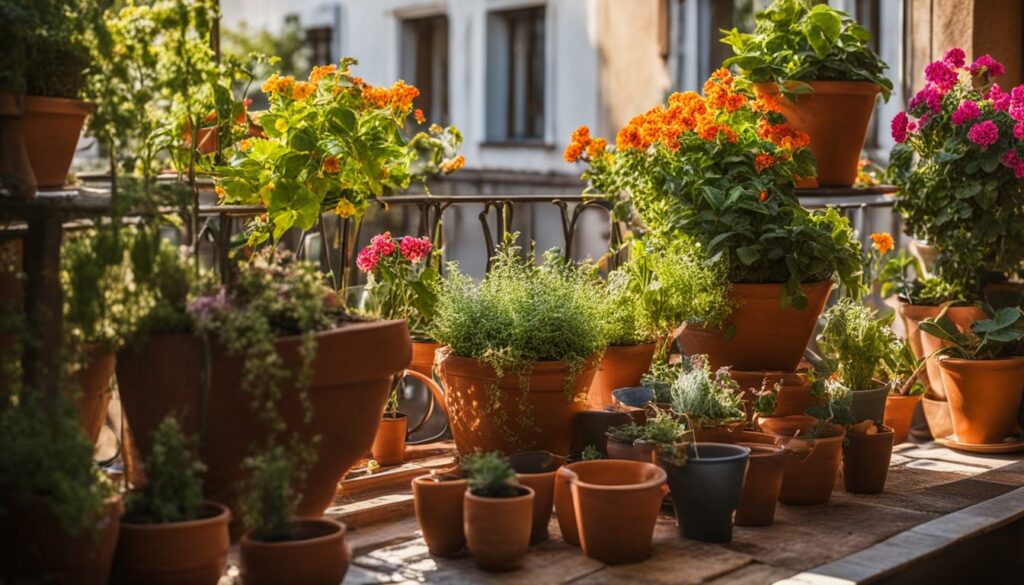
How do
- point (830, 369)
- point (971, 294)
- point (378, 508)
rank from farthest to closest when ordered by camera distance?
point (971, 294) → point (830, 369) → point (378, 508)

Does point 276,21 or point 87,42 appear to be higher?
point 276,21

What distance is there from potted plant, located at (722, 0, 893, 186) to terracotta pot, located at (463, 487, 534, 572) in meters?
2.25

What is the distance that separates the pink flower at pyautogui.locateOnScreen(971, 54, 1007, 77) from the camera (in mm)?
5414

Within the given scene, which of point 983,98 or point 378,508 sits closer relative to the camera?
point 378,508

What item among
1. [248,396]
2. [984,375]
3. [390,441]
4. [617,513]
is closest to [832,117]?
[984,375]

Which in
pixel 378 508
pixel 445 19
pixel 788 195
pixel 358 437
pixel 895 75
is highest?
pixel 445 19

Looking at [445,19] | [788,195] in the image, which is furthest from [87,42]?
[445,19]

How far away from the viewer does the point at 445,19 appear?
1529 cm

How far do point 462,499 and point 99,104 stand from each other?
135cm

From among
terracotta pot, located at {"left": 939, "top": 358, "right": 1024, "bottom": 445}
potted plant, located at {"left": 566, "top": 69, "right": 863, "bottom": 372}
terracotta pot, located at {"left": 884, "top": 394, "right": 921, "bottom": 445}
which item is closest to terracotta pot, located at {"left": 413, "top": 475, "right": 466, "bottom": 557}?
potted plant, located at {"left": 566, "top": 69, "right": 863, "bottom": 372}

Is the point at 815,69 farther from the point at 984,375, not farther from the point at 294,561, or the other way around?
the point at 294,561

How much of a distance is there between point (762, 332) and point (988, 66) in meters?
1.63

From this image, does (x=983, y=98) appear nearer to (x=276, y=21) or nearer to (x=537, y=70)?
(x=537, y=70)

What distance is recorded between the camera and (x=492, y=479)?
347cm
